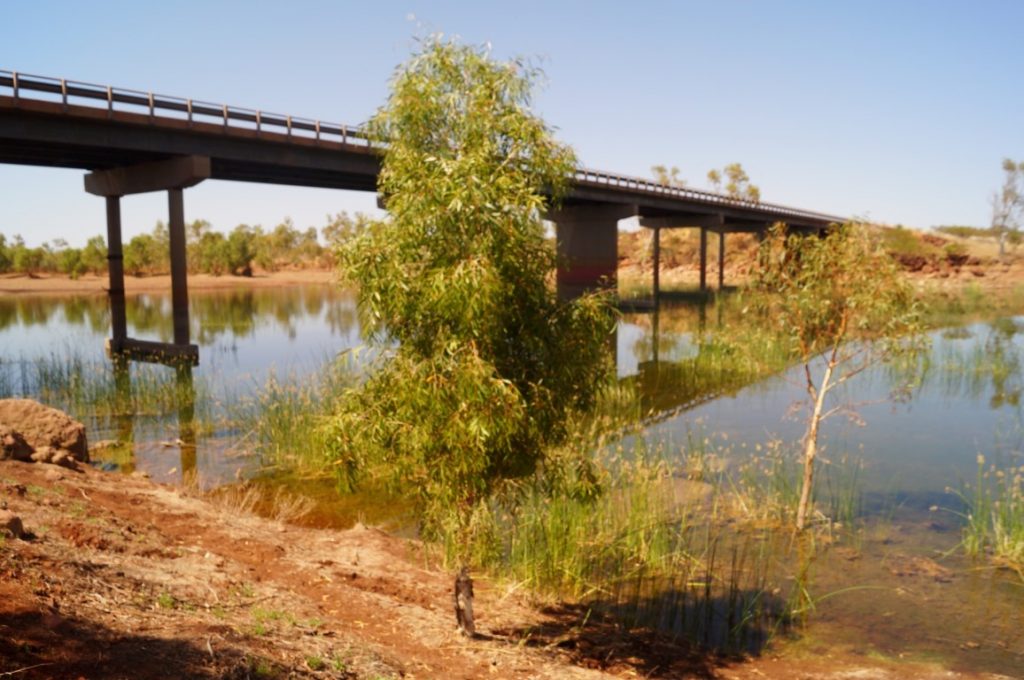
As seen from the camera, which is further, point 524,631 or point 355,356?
point 524,631

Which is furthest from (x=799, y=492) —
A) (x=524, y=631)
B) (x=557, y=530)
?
(x=524, y=631)

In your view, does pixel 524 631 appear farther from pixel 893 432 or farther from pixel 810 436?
pixel 893 432

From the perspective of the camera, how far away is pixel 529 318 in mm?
9023

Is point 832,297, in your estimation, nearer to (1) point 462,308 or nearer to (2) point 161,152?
(1) point 462,308

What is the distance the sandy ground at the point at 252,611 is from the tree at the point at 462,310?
4.04 ft

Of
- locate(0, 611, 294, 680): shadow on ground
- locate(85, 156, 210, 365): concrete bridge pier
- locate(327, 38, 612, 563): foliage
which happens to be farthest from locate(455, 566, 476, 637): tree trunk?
locate(85, 156, 210, 365): concrete bridge pier

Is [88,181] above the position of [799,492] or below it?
above

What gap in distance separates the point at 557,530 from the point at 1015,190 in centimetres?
11810

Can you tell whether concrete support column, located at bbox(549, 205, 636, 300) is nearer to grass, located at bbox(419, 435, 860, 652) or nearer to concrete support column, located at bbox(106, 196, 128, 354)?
concrete support column, located at bbox(106, 196, 128, 354)

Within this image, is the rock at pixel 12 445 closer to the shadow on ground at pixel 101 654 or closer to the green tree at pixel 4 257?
the shadow on ground at pixel 101 654

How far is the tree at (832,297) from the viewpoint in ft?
47.6

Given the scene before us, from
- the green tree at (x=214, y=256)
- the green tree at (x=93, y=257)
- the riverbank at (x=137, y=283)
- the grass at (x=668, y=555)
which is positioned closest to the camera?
the grass at (x=668, y=555)

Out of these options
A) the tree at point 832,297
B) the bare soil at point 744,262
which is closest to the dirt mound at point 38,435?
the tree at point 832,297

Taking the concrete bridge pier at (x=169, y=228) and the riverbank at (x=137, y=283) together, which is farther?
the riverbank at (x=137, y=283)
